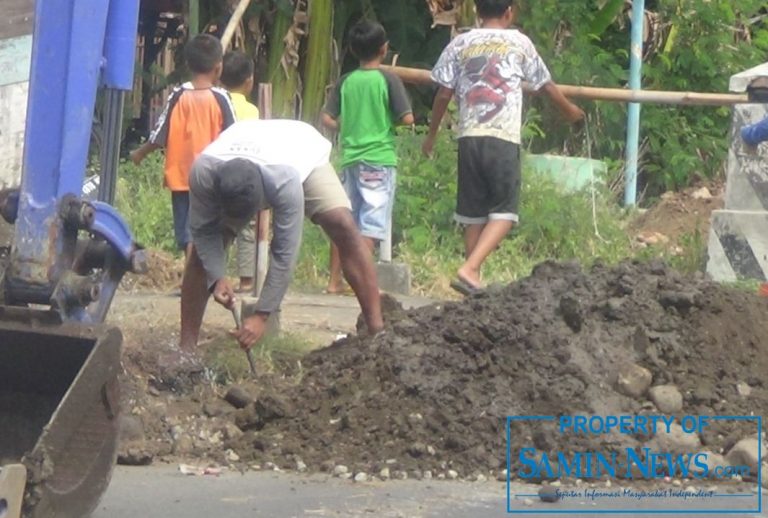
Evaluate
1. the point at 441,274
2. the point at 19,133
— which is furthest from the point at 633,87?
the point at 19,133

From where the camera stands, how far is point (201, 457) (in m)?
5.45

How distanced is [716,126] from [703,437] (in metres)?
6.73

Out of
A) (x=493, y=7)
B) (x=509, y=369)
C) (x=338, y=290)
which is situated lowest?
(x=338, y=290)

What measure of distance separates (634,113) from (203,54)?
169 inches

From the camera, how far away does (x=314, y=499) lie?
492 centimetres

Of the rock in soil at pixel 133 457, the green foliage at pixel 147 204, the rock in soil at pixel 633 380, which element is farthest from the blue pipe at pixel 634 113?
the rock in soil at pixel 133 457

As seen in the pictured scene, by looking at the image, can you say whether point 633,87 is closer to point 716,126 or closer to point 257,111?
point 716,126

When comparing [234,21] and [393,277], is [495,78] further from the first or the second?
[234,21]

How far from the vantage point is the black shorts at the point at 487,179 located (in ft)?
25.8

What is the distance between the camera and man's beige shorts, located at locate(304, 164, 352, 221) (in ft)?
20.3

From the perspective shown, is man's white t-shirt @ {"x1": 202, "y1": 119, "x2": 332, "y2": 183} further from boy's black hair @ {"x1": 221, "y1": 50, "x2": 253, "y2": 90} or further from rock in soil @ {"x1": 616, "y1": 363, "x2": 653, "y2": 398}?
boy's black hair @ {"x1": 221, "y1": 50, "x2": 253, "y2": 90}

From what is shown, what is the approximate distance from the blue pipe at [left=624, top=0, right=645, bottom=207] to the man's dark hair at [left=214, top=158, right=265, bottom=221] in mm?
5592

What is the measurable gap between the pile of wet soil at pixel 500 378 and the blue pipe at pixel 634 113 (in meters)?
4.59

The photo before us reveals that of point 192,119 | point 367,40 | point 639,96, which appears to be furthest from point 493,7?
point 639,96
